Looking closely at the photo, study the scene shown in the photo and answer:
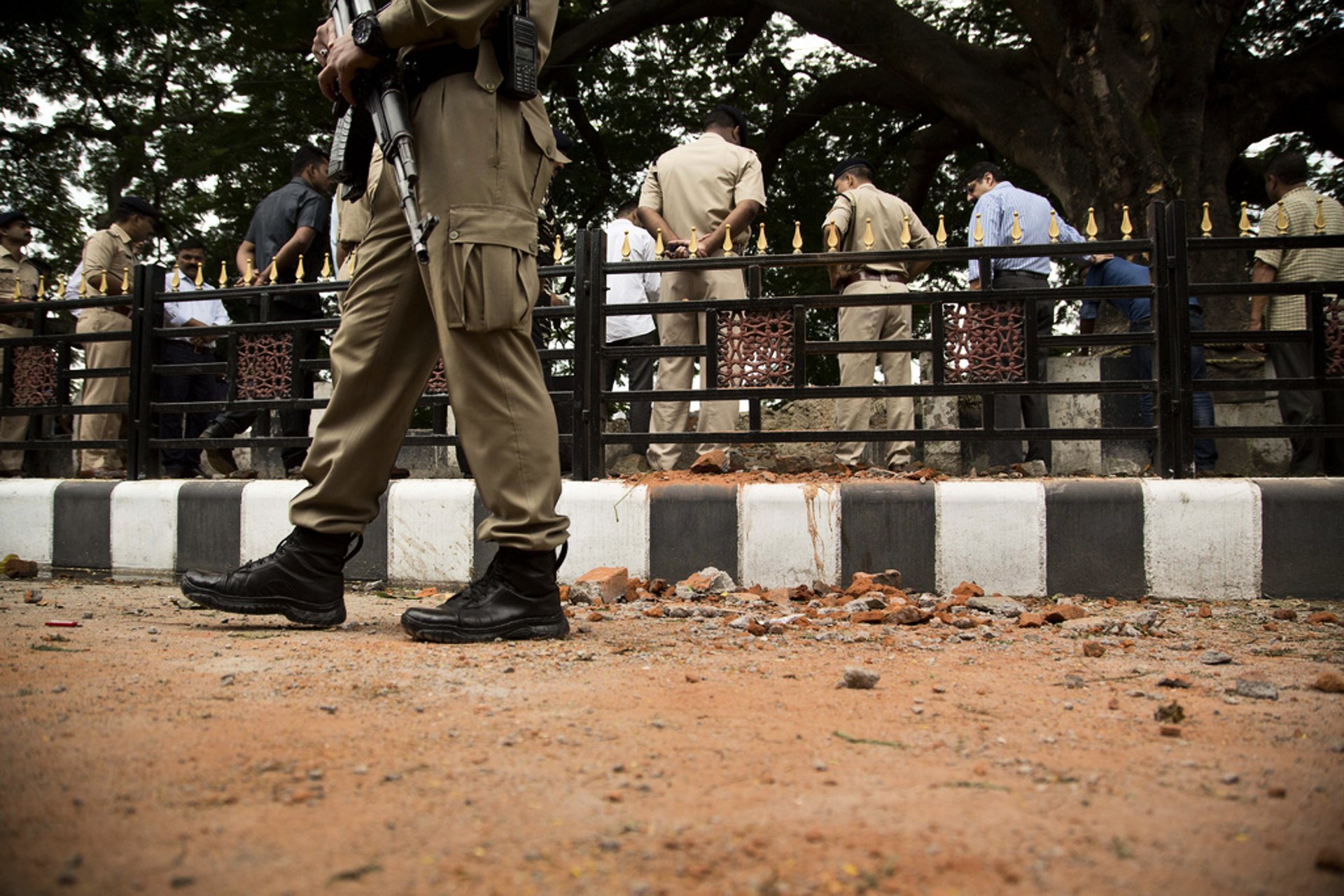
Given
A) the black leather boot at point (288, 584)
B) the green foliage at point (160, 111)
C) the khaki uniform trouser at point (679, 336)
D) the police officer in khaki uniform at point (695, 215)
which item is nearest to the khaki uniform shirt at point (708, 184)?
the police officer in khaki uniform at point (695, 215)

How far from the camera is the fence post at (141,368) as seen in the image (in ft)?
17.1

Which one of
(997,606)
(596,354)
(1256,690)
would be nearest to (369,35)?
(596,354)

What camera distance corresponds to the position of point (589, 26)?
1152 cm

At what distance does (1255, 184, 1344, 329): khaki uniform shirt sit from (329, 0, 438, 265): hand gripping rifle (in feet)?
15.4

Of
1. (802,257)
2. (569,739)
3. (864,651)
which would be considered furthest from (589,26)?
(569,739)

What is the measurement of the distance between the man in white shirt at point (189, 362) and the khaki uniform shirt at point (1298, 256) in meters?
6.24

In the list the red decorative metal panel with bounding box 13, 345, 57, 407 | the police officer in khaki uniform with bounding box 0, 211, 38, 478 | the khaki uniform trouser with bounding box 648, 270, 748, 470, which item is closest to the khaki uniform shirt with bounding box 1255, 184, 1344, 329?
the khaki uniform trouser with bounding box 648, 270, 748, 470

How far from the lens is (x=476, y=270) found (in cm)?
283

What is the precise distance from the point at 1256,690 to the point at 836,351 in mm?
2417

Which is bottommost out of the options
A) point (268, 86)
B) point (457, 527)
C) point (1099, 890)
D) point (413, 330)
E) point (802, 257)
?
point (1099, 890)

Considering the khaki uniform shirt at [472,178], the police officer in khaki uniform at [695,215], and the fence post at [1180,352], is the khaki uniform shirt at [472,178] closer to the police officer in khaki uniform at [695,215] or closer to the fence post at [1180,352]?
the fence post at [1180,352]

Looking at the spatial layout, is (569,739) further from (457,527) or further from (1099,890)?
(457,527)

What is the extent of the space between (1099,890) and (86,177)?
17901mm

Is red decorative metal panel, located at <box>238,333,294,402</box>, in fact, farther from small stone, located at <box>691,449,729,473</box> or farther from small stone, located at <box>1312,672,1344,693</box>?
small stone, located at <box>1312,672,1344,693</box>
